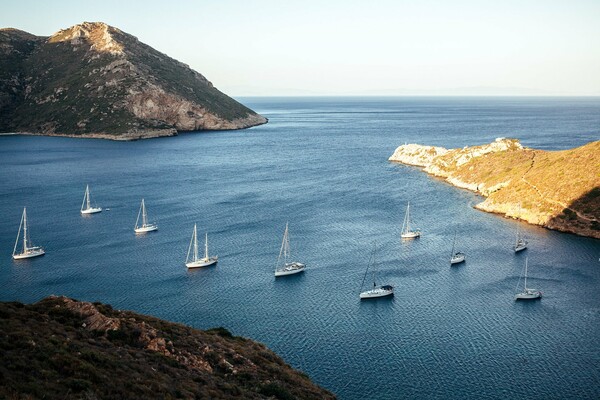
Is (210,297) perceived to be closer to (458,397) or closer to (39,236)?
(458,397)

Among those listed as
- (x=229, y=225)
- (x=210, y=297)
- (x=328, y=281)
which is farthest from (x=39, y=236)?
(x=328, y=281)

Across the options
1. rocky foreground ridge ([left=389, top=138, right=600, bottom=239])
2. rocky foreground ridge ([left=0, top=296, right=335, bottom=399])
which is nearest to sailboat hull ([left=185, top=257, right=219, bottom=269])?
rocky foreground ridge ([left=0, top=296, right=335, bottom=399])

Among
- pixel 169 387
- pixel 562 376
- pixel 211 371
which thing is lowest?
pixel 562 376

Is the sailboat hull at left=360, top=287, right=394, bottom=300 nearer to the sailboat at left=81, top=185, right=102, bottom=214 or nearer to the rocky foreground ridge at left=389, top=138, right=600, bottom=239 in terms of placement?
the rocky foreground ridge at left=389, top=138, right=600, bottom=239

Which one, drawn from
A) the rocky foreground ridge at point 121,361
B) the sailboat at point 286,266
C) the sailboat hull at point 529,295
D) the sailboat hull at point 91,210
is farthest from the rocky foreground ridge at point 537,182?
the sailboat hull at point 91,210

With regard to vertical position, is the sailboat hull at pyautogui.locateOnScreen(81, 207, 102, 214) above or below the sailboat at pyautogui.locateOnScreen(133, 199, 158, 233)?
above

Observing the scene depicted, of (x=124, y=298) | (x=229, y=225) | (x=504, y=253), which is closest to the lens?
(x=124, y=298)
